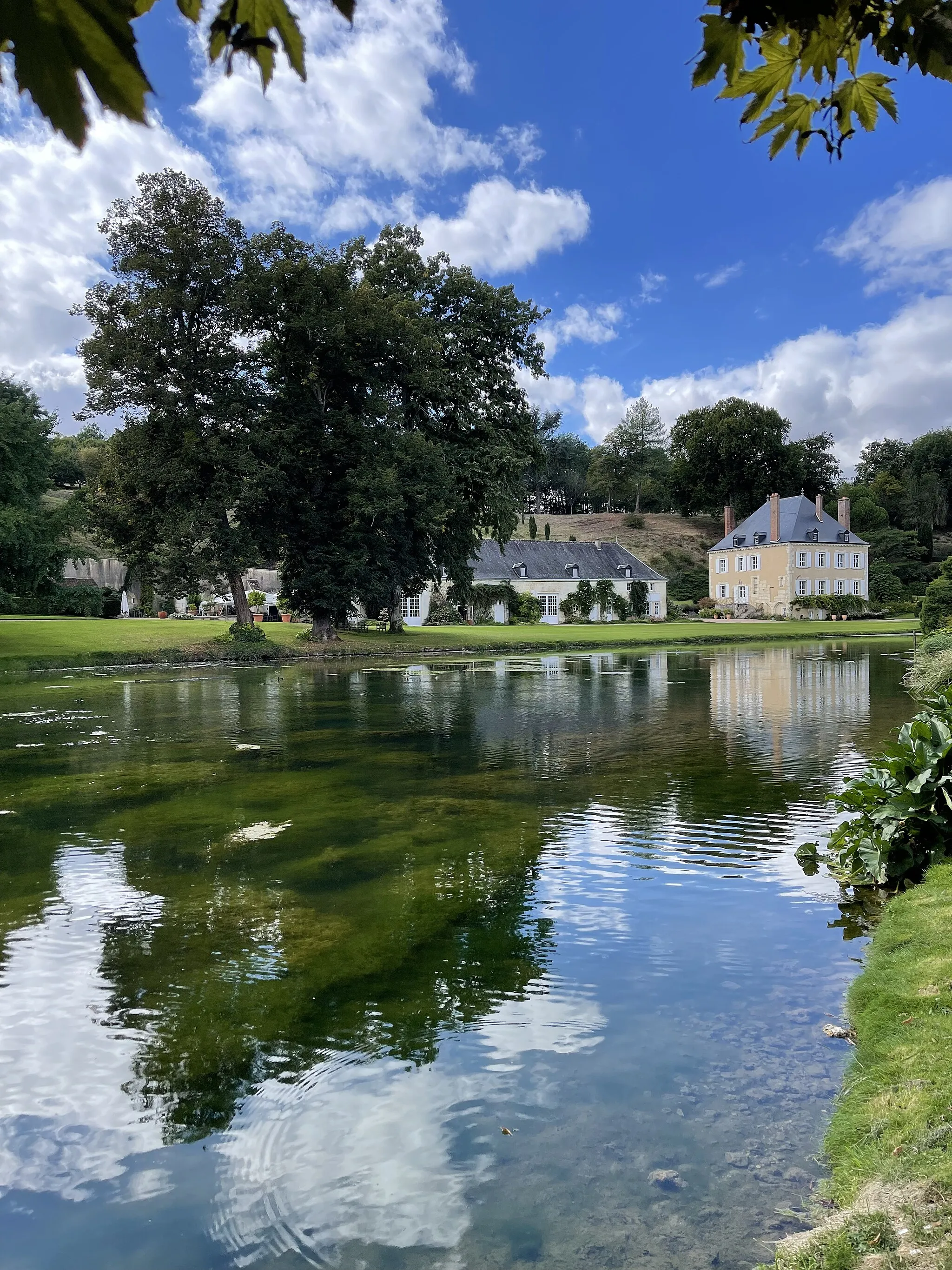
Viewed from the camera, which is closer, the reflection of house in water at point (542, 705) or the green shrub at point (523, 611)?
the reflection of house in water at point (542, 705)

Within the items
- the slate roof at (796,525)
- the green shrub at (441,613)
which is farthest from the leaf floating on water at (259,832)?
the slate roof at (796,525)

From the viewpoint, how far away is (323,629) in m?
35.9

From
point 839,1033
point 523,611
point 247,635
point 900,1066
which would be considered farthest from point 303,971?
point 523,611

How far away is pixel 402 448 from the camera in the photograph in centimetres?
3447

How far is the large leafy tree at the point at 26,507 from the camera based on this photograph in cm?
2925

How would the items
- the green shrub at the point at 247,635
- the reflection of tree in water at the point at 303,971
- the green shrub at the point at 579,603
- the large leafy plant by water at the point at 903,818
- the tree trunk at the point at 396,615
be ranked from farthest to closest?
the green shrub at the point at 579,603
the tree trunk at the point at 396,615
the green shrub at the point at 247,635
the large leafy plant by water at the point at 903,818
the reflection of tree in water at the point at 303,971

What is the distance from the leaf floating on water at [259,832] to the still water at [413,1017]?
6 centimetres

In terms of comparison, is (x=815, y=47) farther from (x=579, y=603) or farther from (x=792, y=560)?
(x=792, y=560)

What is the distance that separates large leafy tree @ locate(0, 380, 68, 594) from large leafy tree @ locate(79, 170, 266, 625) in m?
2.01

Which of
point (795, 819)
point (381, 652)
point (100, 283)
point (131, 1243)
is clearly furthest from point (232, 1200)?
point (100, 283)

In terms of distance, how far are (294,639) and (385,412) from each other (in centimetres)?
1006

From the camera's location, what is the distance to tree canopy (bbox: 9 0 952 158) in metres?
1.02

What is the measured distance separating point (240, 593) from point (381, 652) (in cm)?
605

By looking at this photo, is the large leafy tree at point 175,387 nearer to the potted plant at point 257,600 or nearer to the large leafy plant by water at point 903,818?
the potted plant at point 257,600
